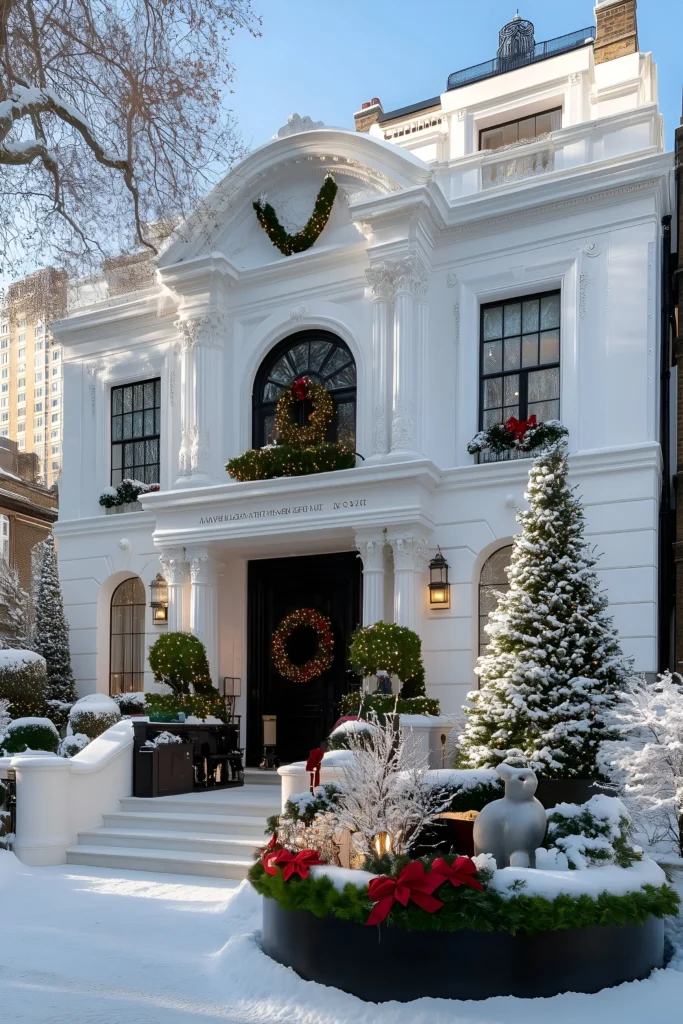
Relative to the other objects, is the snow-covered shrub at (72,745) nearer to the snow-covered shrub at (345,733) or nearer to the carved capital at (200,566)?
the carved capital at (200,566)

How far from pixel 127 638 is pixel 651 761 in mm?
11947

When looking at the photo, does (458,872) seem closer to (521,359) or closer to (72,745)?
(72,745)

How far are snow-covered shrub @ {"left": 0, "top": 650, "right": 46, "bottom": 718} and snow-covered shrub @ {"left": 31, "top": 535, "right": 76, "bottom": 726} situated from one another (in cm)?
211

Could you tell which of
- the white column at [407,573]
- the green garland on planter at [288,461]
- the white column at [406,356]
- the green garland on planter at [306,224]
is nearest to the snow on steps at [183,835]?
the white column at [407,573]

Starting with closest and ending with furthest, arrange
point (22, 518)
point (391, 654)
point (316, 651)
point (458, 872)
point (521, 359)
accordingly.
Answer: point (458, 872), point (391, 654), point (521, 359), point (316, 651), point (22, 518)

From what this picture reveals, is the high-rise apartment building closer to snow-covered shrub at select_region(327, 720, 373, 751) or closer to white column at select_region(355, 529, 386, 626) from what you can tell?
white column at select_region(355, 529, 386, 626)

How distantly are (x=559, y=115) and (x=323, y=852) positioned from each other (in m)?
13.9

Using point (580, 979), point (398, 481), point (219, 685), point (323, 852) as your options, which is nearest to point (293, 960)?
point (323, 852)

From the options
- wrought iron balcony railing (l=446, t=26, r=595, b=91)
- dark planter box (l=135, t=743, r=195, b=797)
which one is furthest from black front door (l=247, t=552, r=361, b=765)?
wrought iron balcony railing (l=446, t=26, r=595, b=91)

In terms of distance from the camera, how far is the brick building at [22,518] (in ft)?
107

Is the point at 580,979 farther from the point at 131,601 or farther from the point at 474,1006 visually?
the point at 131,601

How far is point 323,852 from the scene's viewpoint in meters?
7.22

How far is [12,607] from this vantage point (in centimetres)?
2748

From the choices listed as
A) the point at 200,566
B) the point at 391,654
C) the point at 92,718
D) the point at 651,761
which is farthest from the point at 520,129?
the point at 92,718
